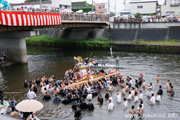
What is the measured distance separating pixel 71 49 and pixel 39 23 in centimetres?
1966

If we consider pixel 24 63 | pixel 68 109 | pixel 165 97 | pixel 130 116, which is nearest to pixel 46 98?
pixel 68 109

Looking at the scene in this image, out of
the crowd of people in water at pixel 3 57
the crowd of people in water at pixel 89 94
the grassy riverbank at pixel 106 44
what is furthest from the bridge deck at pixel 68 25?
the crowd of people in water at pixel 89 94

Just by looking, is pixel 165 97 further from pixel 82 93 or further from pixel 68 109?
pixel 68 109

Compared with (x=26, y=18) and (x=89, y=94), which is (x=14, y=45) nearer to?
(x=26, y=18)

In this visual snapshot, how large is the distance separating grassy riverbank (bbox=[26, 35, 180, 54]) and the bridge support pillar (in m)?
17.1

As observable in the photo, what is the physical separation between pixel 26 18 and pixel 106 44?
22476 mm

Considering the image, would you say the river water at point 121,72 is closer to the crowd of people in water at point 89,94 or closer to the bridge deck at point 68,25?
the crowd of people in water at point 89,94

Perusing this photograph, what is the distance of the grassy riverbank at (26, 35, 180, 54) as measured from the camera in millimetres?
38959

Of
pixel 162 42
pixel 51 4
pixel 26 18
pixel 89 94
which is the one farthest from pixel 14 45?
pixel 51 4

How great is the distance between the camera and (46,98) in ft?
58.3

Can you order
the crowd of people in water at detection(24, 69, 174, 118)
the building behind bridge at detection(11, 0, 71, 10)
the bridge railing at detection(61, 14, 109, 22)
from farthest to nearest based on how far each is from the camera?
the building behind bridge at detection(11, 0, 71, 10) → the bridge railing at detection(61, 14, 109, 22) → the crowd of people in water at detection(24, 69, 174, 118)

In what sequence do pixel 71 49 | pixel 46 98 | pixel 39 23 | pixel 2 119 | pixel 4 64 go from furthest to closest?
pixel 71 49 < pixel 4 64 < pixel 39 23 < pixel 46 98 < pixel 2 119

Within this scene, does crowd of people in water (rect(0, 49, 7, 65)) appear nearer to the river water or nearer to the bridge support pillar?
the bridge support pillar

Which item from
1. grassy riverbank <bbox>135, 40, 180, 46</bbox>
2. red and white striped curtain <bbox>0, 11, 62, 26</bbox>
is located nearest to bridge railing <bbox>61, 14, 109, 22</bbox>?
red and white striped curtain <bbox>0, 11, 62, 26</bbox>
